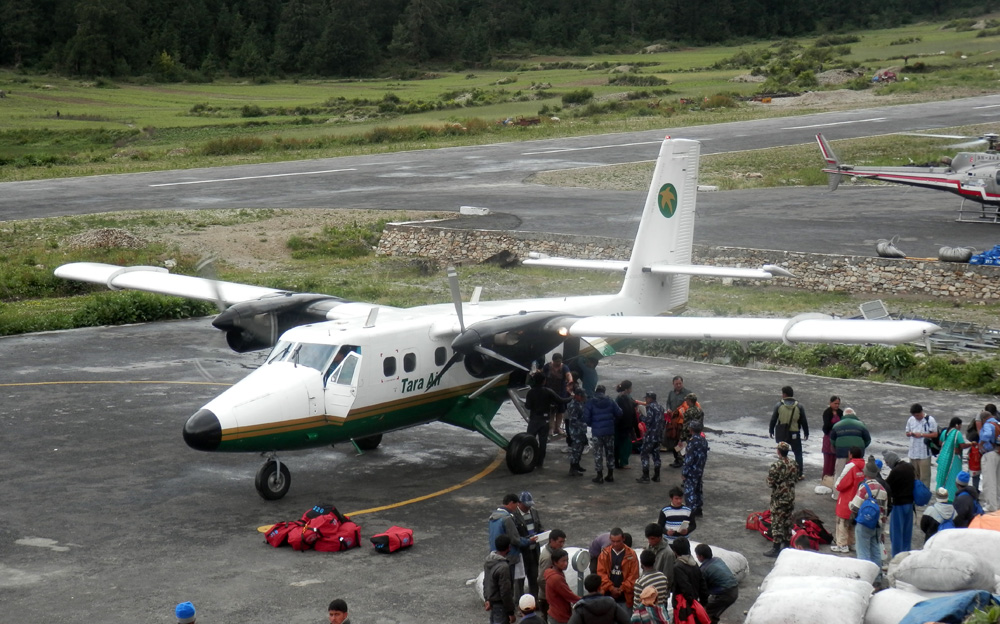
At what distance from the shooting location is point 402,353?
18.1m

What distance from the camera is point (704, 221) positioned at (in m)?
42.5

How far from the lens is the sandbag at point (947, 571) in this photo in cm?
1111

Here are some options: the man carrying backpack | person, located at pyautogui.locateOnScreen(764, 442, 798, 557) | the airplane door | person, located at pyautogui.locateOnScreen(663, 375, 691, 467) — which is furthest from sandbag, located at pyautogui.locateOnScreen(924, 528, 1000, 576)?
the airplane door

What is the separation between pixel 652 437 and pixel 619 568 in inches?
236

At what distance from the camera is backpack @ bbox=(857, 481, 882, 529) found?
13.3 metres

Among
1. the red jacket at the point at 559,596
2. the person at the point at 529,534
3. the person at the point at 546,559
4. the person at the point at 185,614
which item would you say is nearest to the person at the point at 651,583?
the red jacket at the point at 559,596

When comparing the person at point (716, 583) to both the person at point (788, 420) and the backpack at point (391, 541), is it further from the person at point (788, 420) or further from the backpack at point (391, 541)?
the person at point (788, 420)

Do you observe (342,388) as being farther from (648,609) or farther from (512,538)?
(648,609)

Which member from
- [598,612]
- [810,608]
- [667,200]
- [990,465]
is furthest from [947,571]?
[667,200]

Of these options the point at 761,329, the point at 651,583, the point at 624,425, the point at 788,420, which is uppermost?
the point at 761,329

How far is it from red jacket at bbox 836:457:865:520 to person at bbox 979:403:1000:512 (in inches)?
97.0

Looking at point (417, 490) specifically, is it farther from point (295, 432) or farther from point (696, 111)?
point (696, 111)

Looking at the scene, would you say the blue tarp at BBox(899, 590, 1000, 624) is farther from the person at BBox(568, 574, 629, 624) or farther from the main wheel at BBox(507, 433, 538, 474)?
the main wheel at BBox(507, 433, 538, 474)

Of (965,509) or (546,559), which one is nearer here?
(546,559)
